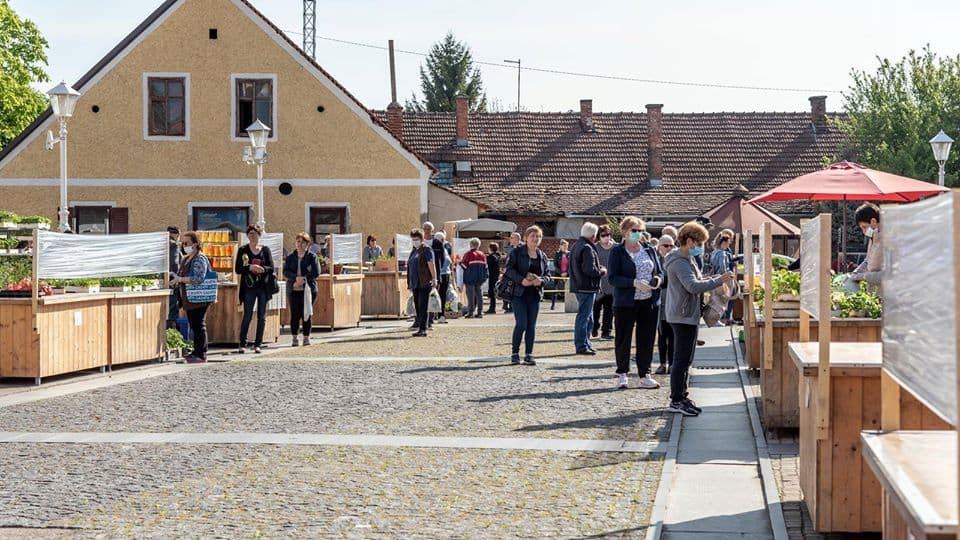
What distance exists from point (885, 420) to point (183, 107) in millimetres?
33325

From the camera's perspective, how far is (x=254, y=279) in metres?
20.3

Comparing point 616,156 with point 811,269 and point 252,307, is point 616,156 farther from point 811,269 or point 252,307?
point 811,269

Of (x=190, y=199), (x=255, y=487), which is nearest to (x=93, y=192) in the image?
(x=190, y=199)

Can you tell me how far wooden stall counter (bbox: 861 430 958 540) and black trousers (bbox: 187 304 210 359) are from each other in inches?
557

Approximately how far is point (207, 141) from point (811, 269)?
1212 inches

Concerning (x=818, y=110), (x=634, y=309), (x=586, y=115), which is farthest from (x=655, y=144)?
(x=634, y=309)

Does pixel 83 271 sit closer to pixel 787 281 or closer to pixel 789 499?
pixel 787 281

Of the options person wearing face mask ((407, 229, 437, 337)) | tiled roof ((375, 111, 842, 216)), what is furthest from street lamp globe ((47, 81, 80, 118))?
tiled roof ((375, 111, 842, 216))

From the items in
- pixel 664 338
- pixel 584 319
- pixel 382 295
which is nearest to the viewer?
pixel 664 338

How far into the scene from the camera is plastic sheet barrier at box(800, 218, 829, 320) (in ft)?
26.5

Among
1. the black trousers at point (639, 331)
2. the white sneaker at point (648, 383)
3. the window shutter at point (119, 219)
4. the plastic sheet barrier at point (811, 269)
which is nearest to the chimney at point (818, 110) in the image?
the window shutter at point (119, 219)

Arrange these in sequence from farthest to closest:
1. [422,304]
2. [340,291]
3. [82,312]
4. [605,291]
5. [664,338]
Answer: [340,291], [422,304], [605,291], [82,312], [664,338]

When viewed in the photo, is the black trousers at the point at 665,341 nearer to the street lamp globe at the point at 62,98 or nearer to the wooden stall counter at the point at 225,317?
the wooden stall counter at the point at 225,317

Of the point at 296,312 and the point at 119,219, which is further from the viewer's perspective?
the point at 119,219
